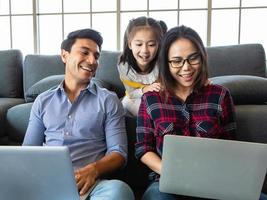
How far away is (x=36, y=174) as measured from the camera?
3.28ft

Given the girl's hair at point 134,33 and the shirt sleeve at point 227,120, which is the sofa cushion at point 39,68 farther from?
the shirt sleeve at point 227,120

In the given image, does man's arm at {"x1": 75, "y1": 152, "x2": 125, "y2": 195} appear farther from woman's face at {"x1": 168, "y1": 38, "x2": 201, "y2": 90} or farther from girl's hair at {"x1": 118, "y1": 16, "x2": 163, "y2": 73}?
girl's hair at {"x1": 118, "y1": 16, "x2": 163, "y2": 73}

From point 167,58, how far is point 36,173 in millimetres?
728

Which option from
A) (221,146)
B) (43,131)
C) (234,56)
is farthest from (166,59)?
(234,56)

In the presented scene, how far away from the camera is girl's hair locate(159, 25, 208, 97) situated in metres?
1.41

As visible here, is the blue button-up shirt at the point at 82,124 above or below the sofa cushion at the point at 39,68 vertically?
below

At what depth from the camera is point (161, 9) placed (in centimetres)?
336

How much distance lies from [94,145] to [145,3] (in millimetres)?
2262

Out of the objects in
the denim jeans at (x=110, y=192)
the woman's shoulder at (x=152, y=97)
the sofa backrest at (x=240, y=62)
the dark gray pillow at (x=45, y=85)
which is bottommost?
the denim jeans at (x=110, y=192)

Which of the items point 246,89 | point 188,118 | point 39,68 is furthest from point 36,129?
point 39,68

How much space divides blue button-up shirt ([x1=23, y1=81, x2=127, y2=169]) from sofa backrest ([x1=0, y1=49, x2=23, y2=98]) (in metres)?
1.45

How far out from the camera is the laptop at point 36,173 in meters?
0.98

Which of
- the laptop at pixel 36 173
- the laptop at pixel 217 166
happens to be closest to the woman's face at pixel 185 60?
the laptop at pixel 217 166

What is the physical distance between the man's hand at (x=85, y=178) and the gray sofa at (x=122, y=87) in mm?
363
